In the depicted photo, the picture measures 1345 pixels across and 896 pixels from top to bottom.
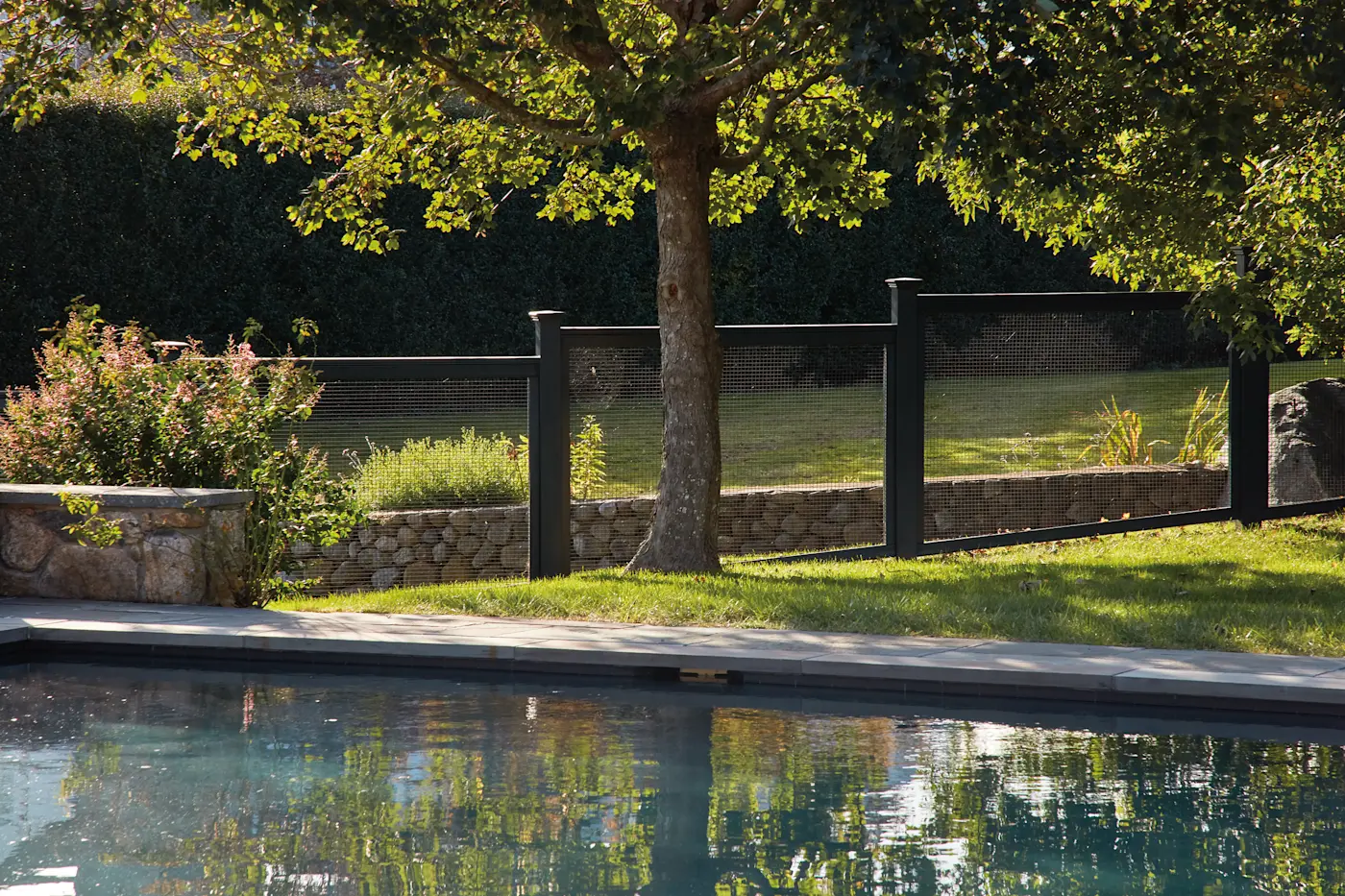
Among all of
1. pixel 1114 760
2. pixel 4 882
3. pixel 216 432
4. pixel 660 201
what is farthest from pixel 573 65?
pixel 4 882

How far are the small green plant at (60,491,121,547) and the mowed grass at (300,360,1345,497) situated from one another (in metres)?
1.62

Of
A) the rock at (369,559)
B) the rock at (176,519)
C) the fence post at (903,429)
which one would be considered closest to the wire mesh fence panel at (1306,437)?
the fence post at (903,429)

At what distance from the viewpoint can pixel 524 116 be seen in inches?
413

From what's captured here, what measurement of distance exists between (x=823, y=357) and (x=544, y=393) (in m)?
2.30

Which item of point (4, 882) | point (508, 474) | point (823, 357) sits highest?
point (823, 357)

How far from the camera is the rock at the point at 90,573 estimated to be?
9.59m

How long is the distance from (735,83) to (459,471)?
3.38 meters

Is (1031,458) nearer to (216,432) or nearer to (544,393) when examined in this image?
(544,393)

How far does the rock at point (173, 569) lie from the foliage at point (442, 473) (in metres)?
1.45

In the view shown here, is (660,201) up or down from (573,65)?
down

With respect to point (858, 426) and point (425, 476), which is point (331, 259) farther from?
point (858, 426)

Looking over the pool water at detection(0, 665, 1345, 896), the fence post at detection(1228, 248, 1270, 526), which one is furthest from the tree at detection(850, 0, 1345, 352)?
the pool water at detection(0, 665, 1345, 896)

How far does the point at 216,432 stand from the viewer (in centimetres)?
995

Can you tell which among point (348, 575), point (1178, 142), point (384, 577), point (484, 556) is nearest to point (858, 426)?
point (484, 556)
